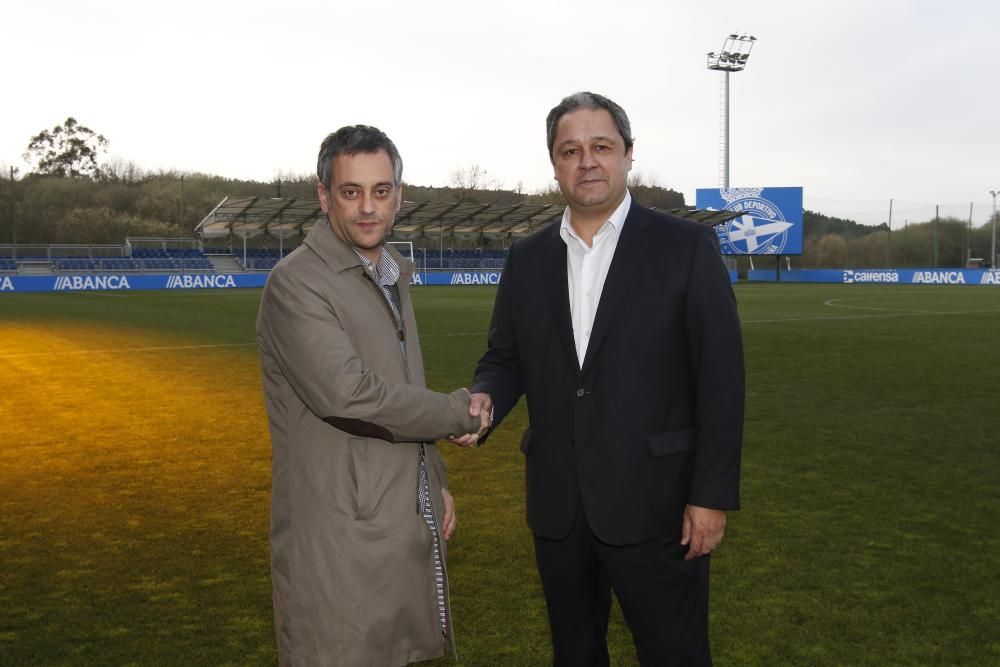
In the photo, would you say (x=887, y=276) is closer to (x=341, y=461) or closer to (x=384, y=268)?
(x=384, y=268)

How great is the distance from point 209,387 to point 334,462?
8702 millimetres

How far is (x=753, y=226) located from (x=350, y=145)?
50.3 metres

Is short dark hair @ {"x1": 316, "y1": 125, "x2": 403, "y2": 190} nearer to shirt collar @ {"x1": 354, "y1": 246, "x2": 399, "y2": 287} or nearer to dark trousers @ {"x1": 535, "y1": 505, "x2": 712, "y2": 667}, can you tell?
shirt collar @ {"x1": 354, "y1": 246, "x2": 399, "y2": 287}

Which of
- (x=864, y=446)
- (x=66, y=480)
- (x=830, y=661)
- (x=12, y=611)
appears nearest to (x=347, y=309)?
(x=830, y=661)

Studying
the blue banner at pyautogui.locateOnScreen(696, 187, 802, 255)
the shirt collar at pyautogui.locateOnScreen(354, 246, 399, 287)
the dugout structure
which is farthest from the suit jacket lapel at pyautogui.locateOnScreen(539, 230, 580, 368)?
the blue banner at pyautogui.locateOnScreen(696, 187, 802, 255)

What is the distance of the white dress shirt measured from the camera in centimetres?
255

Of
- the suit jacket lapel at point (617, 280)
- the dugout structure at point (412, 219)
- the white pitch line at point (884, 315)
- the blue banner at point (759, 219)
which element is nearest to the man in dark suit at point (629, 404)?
the suit jacket lapel at point (617, 280)

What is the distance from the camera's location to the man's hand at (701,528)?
7.92ft

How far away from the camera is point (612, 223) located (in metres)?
2.57

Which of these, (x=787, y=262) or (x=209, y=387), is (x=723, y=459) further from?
(x=787, y=262)

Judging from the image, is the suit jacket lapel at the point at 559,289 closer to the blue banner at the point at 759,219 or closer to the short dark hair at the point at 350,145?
the short dark hair at the point at 350,145

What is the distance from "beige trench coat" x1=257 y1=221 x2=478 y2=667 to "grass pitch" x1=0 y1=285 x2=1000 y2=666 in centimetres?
144

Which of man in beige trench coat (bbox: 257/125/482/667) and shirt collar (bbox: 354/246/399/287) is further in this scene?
shirt collar (bbox: 354/246/399/287)

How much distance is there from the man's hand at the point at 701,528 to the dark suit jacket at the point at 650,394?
0.12ft
